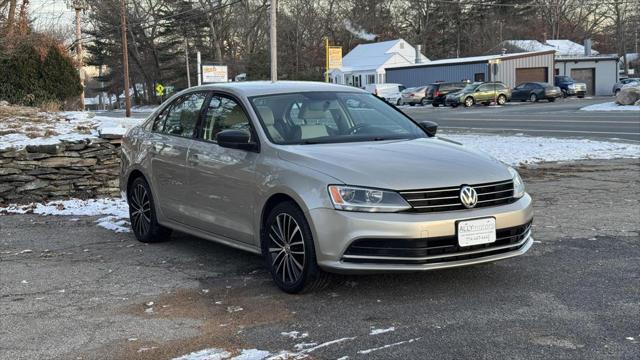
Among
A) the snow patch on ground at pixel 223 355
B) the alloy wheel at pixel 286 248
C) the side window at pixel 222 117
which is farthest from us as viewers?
the side window at pixel 222 117

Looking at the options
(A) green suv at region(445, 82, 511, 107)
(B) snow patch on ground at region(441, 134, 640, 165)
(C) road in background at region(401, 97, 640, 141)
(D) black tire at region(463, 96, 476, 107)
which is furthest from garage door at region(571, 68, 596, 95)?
(B) snow patch on ground at region(441, 134, 640, 165)

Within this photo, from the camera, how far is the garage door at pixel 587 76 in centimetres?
6195

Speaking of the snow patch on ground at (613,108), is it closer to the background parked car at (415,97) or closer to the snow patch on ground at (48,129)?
the background parked car at (415,97)

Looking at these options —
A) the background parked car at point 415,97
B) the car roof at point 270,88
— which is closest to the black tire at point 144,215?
the car roof at point 270,88

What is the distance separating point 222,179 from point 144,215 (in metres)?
1.71

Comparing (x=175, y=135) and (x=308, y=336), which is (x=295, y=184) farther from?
(x=175, y=135)

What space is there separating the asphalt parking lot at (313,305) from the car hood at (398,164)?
851 mm

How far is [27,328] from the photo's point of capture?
4582 millimetres

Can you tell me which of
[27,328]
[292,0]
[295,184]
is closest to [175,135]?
[295,184]

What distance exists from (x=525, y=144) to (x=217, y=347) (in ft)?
45.5

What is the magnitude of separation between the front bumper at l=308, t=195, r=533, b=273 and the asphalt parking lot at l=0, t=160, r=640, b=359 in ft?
0.98

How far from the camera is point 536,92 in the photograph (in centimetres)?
4616

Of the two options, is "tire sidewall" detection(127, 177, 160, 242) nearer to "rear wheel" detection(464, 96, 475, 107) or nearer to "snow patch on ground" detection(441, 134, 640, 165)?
"snow patch on ground" detection(441, 134, 640, 165)

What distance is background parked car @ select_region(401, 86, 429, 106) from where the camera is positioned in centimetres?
4931
